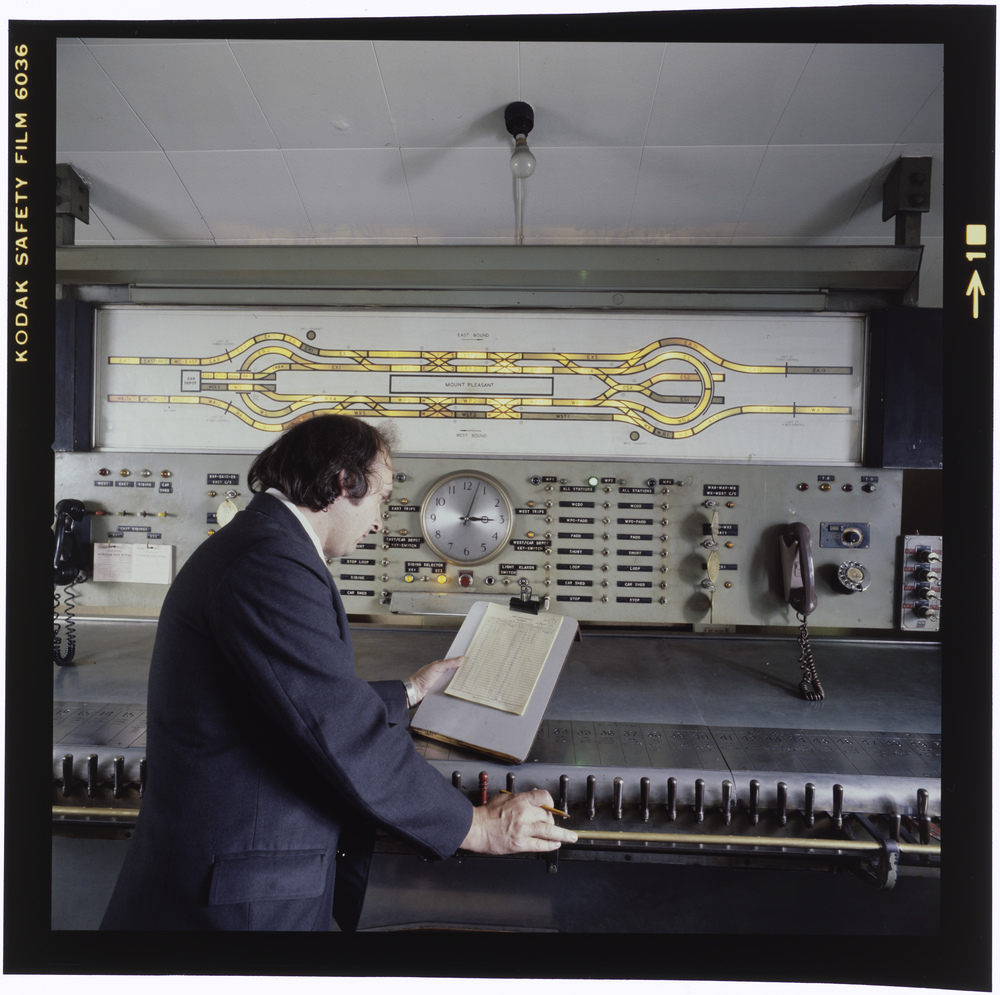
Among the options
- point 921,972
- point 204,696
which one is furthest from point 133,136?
point 921,972

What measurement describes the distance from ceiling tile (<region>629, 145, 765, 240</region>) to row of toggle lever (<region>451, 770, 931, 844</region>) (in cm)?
185

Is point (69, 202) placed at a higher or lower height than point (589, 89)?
lower

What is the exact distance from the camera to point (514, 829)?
41.3 inches

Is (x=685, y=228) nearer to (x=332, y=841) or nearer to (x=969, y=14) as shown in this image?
(x=969, y=14)

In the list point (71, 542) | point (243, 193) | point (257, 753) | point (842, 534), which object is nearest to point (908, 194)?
point (842, 534)

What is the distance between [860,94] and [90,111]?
2.34 metres

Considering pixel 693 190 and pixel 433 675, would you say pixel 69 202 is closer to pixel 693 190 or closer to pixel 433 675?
pixel 433 675

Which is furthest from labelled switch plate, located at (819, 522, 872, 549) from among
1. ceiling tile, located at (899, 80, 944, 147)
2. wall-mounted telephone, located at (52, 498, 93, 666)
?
wall-mounted telephone, located at (52, 498, 93, 666)

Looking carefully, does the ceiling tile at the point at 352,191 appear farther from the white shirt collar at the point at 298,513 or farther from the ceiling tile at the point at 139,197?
the white shirt collar at the point at 298,513

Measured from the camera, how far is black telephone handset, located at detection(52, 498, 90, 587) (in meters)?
1.94

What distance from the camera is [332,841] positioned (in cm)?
104

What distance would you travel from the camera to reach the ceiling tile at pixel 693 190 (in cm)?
162

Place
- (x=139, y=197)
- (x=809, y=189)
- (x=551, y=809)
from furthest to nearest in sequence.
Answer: (x=139, y=197)
(x=809, y=189)
(x=551, y=809)

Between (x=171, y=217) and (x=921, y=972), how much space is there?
319cm
